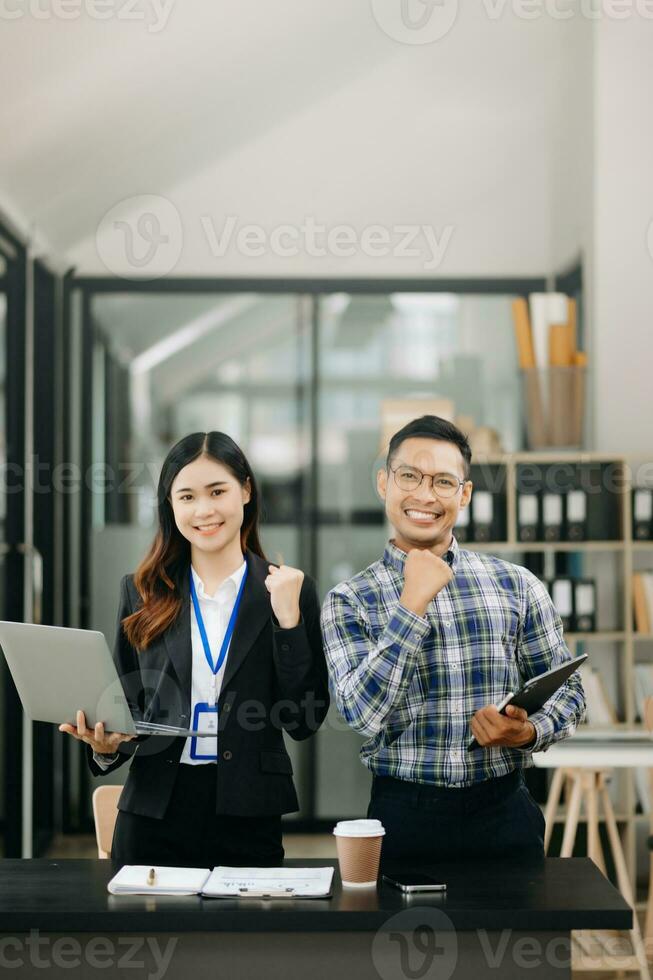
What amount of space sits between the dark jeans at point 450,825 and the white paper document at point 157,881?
390mm

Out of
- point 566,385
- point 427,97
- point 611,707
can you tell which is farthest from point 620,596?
point 427,97

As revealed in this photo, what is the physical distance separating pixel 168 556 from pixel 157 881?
0.69 m

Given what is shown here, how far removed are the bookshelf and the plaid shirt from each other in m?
2.32

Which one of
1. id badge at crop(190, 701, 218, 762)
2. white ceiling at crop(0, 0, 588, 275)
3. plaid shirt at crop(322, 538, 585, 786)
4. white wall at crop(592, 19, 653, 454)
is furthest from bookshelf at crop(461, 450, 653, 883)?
id badge at crop(190, 701, 218, 762)

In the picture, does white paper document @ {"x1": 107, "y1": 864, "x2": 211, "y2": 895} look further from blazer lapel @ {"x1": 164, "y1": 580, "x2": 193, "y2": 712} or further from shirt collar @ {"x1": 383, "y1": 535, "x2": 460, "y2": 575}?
shirt collar @ {"x1": 383, "y1": 535, "x2": 460, "y2": 575}

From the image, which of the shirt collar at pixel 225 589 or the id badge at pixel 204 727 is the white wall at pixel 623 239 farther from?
the id badge at pixel 204 727

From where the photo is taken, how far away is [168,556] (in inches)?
92.3

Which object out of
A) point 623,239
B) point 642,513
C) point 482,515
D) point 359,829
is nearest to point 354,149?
point 623,239

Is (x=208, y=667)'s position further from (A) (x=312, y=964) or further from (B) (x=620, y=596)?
(B) (x=620, y=596)

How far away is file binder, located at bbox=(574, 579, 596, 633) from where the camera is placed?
179 inches

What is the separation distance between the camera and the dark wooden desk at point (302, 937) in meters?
1.77

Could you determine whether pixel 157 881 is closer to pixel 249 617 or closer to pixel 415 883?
pixel 415 883

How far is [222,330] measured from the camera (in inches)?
221

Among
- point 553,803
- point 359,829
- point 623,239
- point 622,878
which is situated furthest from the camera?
point 623,239
